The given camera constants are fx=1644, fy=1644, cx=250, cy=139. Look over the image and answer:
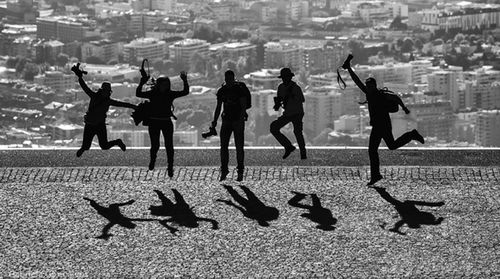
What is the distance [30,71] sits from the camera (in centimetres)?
7481

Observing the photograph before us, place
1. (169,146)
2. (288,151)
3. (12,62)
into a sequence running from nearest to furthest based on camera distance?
(169,146)
(288,151)
(12,62)

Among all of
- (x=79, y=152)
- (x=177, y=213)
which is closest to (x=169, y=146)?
(x=79, y=152)

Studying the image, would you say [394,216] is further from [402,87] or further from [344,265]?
[402,87]

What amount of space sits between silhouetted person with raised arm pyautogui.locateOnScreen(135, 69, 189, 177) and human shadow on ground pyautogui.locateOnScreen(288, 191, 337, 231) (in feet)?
4.71

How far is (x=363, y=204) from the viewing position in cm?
1255

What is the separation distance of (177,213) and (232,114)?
5.92 ft

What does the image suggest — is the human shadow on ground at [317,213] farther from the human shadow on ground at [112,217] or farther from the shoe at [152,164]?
the shoe at [152,164]

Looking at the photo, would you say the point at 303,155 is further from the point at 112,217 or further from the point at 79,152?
the point at 112,217

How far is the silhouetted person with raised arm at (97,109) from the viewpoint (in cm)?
1403

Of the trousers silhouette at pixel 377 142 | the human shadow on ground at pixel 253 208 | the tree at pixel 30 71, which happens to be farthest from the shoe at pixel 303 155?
the tree at pixel 30 71

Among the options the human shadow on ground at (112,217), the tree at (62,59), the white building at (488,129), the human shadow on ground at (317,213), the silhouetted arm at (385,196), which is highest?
the silhouetted arm at (385,196)

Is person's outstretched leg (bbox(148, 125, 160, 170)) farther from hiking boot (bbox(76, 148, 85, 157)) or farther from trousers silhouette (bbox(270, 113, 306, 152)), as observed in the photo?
trousers silhouette (bbox(270, 113, 306, 152))

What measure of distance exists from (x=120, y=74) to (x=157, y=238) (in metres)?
56.7

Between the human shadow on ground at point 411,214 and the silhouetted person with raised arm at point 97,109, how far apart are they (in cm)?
258
